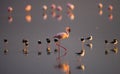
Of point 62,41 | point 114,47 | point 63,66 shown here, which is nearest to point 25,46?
point 62,41

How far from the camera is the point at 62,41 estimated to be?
948cm

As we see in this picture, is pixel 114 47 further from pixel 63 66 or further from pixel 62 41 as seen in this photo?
pixel 63 66

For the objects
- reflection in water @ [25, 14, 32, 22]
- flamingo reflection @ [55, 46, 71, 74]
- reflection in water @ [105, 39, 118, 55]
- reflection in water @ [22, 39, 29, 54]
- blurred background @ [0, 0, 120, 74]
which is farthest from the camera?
reflection in water @ [25, 14, 32, 22]

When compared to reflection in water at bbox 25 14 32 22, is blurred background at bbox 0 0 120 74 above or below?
below

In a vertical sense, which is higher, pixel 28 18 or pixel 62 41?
pixel 28 18

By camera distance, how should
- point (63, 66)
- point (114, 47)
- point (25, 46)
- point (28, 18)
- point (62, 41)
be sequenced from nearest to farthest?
point (63, 66), point (114, 47), point (25, 46), point (62, 41), point (28, 18)

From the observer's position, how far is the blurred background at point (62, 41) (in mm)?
6953

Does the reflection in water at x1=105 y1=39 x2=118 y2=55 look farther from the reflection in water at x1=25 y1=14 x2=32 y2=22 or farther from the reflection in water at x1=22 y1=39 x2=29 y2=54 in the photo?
the reflection in water at x1=25 y1=14 x2=32 y2=22

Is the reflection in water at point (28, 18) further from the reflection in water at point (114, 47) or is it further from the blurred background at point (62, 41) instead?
the reflection in water at point (114, 47)

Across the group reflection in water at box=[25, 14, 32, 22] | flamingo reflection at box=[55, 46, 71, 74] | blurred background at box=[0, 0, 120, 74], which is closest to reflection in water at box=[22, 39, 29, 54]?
blurred background at box=[0, 0, 120, 74]

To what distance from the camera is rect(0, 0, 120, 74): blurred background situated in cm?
695

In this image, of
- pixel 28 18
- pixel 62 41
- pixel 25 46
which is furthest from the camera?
pixel 28 18

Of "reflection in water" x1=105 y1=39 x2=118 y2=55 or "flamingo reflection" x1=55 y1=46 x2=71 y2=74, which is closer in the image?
"flamingo reflection" x1=55 y1=46 x2=71 y2=74

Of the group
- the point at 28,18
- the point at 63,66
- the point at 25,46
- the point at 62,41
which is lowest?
the point at 63,66
